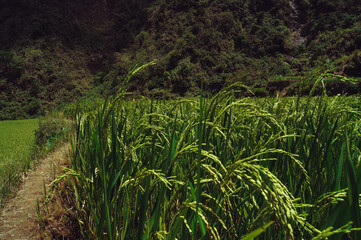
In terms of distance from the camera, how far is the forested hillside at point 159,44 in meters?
24.5

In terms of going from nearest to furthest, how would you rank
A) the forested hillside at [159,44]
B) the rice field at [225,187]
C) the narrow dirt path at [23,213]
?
the rice field at [225,187] → the narrow dirt path at [23,213] → the forested hillside at [159,44]

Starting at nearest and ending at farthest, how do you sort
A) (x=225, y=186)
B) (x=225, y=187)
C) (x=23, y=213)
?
(x=225, y=186), (x=225, y=187), (x=23, y=213)

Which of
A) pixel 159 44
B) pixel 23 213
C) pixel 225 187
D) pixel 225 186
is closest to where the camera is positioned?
pixel 225 186

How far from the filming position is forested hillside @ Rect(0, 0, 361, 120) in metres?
24.5

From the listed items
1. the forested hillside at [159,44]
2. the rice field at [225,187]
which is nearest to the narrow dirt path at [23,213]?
the rice field at [225,187]

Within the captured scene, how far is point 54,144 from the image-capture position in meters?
3.97

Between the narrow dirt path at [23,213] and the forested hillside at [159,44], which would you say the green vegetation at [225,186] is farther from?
the forested hillside at [159,44]

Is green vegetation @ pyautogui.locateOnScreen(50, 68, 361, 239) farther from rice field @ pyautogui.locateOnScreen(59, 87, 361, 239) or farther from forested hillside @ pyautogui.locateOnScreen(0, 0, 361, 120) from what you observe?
forested hillside @ pyautogui.locateOnScreen(0, 0, 361, 120)

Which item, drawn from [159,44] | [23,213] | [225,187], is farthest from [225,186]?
[159,44]

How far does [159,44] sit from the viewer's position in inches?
1260

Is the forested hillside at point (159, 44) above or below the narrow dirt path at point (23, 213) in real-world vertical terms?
above

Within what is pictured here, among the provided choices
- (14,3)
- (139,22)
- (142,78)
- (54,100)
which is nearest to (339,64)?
(142,78)

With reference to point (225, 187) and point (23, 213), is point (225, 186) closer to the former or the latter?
point (225, 187)

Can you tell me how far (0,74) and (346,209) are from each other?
33758 mm
